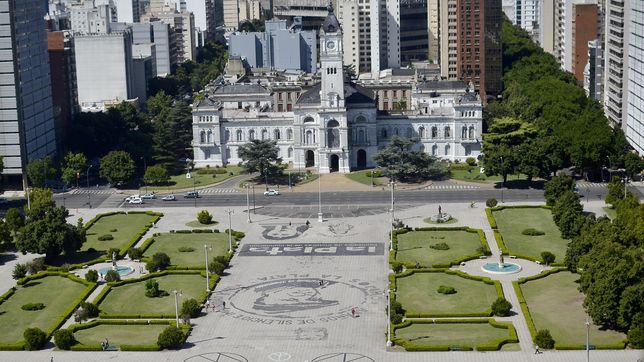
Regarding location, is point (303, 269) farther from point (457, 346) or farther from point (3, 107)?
point (3, 107)

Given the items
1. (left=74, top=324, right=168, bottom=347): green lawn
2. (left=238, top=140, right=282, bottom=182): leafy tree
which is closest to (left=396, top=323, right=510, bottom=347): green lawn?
(left=74, top=324, right=168, bottom=347): green lawn

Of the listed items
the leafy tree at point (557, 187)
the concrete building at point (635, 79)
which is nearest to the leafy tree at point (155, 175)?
the leafy tree at point (557, 187)

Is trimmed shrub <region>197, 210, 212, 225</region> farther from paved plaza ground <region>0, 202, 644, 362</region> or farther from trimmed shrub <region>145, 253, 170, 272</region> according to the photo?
trimmed shrub <region>145, 253, 170, 272</region>

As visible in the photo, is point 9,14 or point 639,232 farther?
point 9,14

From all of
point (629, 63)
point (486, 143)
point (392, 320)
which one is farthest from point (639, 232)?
point (629, 63)

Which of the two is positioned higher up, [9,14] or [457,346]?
[9,14]
